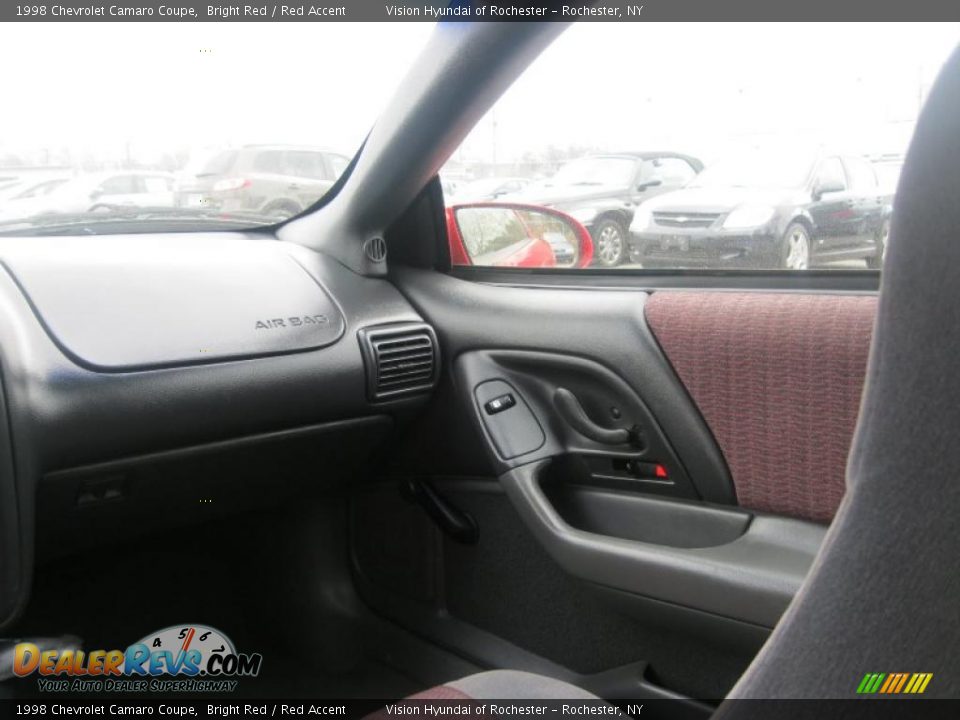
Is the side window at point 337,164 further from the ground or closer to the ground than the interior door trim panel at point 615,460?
further from the ground

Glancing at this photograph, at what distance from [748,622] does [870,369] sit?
3.70 ft

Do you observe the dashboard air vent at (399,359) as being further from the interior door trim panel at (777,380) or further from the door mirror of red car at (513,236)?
the interior door trim panel at (777,380)

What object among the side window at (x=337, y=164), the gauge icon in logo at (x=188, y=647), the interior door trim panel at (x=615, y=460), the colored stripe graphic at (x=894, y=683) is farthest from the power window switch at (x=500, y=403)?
the colored stripe graphic at (x=894, y=683)

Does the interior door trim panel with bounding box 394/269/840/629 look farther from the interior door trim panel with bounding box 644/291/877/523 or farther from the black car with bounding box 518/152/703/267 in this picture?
the black car with bounding box 518/152/703/267

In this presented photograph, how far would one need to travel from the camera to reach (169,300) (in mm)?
1819

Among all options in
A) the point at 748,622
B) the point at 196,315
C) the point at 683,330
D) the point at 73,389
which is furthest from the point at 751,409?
the point at 73,389

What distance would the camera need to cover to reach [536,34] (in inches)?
70.4

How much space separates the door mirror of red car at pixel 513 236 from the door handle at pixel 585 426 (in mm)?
319

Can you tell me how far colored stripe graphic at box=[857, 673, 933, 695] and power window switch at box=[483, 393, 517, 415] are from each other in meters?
1.52

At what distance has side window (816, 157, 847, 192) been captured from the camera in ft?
5.66

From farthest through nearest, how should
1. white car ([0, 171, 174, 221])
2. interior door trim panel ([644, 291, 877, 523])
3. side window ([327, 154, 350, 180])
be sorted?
side window ([327, 154, 350, 180]) < white car ([0, 171, 174, 221]) < interior door trim panel ([644, 291, 877, 523])

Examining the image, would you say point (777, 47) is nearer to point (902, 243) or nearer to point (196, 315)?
point (196, 315)

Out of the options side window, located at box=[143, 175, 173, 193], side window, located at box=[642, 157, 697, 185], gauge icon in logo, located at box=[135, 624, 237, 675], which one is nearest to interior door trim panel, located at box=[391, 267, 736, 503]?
side window, located at box=[642, 157, 697, 185]

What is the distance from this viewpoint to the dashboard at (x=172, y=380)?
160 centimetres
